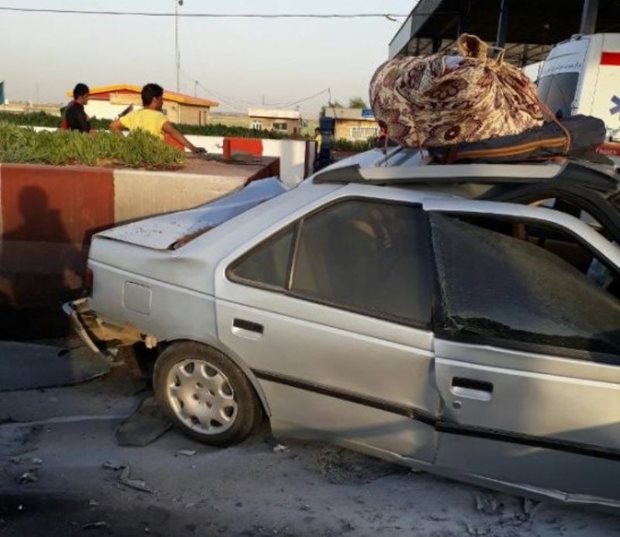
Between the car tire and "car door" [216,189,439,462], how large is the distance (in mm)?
159

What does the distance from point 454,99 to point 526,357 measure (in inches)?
50.4

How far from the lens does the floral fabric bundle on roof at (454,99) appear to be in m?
3.21

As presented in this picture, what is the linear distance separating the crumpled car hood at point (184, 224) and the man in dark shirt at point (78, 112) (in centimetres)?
451

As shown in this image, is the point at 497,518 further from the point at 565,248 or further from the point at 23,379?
the point at 23,379

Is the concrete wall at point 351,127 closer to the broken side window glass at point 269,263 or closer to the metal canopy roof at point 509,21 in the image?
the metal canopy roof at point 509,21

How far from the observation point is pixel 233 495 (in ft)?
10.6

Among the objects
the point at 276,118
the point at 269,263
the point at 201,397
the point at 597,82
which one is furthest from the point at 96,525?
the point at 276,118

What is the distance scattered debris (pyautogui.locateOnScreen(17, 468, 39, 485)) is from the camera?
3322 mm

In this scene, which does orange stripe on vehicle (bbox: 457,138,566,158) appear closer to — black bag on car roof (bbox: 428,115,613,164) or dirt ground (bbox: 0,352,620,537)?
black bag on car roof (bbox: 428,115,613,164)

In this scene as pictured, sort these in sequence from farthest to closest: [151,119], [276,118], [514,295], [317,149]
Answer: [276,118] < [317,149] < [151,119] < [514,295]

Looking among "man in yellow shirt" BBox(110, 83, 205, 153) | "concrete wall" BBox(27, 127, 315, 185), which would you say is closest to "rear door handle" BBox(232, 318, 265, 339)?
"man in yellow shirt" BBox(110, 83, 205, 153)

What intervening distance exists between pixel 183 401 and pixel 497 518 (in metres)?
1.72

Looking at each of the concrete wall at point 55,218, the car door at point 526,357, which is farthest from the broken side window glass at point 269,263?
the concrete wall at point 55,218

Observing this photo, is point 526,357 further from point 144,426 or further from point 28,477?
point 28,477
